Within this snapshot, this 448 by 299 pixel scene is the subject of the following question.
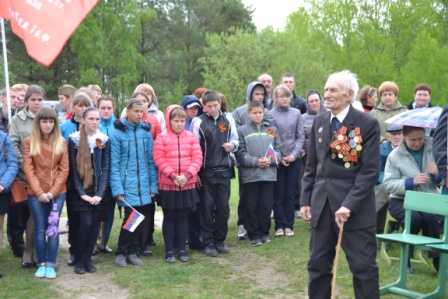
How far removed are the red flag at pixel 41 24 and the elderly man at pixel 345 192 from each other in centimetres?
380

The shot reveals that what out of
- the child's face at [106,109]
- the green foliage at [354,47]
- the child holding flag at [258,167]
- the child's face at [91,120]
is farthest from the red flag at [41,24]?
the green foliage at [354,47]

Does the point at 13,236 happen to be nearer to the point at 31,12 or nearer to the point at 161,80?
the point at 31,12

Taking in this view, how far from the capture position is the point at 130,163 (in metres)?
7.25

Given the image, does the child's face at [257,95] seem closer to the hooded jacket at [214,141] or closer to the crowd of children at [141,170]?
the crowd of children at [141,170]

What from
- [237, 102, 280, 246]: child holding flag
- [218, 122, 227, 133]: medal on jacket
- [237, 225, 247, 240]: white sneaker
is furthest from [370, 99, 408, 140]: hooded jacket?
[237, 225, 247, 240]: white sneaker

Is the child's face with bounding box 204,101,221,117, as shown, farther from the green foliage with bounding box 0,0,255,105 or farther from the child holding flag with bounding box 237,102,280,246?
the green foliage with bounding box 0,0,255,105

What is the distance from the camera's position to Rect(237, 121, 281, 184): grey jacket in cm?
810

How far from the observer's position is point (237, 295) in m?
6.18

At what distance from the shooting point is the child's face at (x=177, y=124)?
7.38 m

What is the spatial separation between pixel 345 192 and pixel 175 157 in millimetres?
2812

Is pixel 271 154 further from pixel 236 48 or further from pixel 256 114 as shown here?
pixel 236 48

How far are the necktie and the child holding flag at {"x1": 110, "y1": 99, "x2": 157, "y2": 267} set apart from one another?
9.38 feet

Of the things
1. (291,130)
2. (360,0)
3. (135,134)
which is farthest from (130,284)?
(360,0)

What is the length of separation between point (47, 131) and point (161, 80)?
144ft
